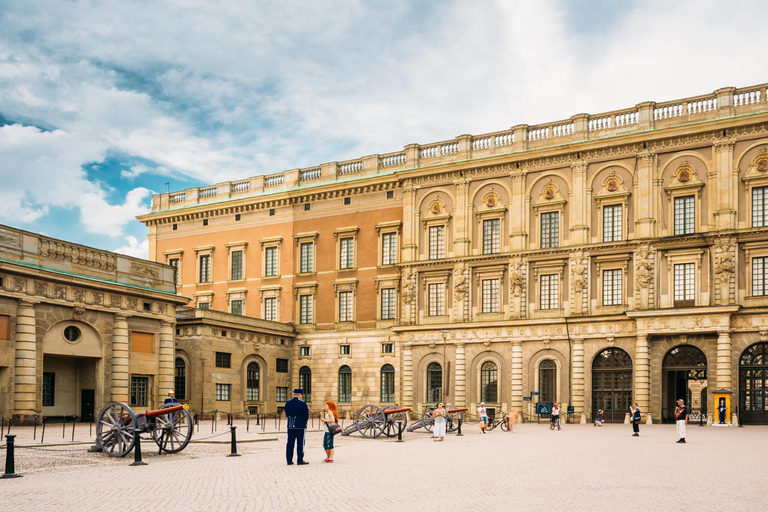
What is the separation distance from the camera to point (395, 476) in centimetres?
1741

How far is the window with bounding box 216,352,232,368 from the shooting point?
168ft

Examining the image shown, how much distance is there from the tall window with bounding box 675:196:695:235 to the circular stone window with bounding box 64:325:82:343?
32314mm

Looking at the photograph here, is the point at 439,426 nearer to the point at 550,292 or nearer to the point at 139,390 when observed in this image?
the point at 139,390

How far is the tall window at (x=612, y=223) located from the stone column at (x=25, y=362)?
31.6 meters

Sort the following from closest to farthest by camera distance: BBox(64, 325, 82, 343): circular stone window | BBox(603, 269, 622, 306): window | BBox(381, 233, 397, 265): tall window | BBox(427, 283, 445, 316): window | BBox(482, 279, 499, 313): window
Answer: BBox(64, 325, 82, 343): circular stone window
BBox(603, 269, 622, 306): window
BBox(482, 279, 499, 313): window
BBox(427, 283, 445, 316): window
BBox(381, 233, 397, 265): tall window

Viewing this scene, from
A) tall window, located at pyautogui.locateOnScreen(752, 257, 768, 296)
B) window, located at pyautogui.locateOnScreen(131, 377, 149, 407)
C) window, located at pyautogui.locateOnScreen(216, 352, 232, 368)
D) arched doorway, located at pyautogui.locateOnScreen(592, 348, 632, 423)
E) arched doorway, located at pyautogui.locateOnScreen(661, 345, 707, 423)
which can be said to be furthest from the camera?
window, located at pyautogui.locateOnScreen(216, 352, 232, 368)

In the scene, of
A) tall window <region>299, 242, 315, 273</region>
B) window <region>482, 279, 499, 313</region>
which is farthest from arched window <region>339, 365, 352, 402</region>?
window <region>482, 279, 499, 313</region>

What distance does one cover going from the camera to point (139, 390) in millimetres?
40719

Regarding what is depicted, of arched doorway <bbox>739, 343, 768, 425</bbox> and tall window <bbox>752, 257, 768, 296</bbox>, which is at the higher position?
tall window <bbox>752, 257, 768, 296</bbox>

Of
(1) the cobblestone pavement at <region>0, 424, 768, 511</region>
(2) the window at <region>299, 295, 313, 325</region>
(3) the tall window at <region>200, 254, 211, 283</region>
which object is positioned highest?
(3) the tall window at <region>200, 254, 211, 283</region>

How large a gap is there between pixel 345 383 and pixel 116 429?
120 ft

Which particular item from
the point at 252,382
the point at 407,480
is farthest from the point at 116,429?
the point at 252,382

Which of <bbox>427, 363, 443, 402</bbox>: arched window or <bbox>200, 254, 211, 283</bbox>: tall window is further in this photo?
<bbox>200, 254, 211, 283</bbox>: tall window

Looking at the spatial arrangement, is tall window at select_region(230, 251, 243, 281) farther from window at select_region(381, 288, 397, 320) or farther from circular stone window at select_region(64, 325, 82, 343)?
circular stone window at select_region(64, 325, 82, 343)
